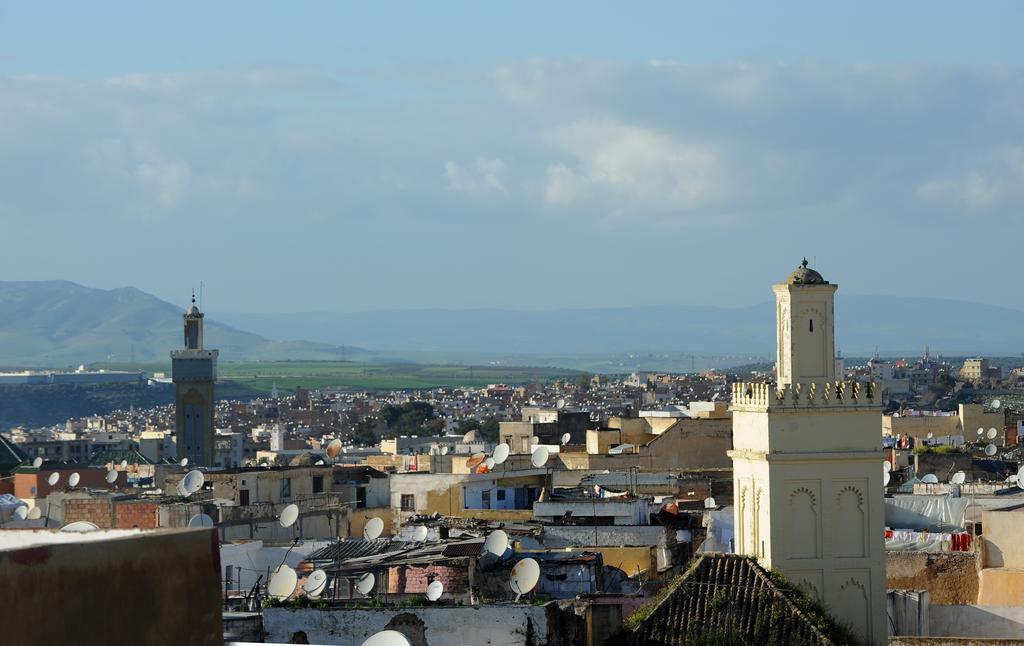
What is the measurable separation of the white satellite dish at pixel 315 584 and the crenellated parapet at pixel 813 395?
4084mm

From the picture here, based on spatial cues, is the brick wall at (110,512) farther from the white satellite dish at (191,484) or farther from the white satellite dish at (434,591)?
the white satellite dish at (434,591)

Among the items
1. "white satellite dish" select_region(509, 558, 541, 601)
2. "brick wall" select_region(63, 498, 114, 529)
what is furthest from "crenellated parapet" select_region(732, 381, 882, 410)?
"brick wall" select_region(63, 498, 114, 529)

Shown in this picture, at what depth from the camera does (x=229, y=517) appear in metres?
29.7

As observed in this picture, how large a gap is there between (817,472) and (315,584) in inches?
176

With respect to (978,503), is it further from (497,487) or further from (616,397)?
(616,397)

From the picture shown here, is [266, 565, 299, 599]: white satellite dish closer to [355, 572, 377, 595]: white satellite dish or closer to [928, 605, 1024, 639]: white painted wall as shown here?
[355, 572, 377, 595]: white satellite dish

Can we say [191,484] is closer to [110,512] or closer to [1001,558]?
[110,512]

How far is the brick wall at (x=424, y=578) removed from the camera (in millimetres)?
19516

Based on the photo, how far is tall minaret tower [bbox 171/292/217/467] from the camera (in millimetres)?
67938

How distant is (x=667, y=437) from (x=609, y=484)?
688cm

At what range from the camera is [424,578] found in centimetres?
1956

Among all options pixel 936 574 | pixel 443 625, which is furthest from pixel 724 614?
pixel 936 574

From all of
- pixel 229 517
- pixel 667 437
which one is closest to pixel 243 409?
pixel 667 437

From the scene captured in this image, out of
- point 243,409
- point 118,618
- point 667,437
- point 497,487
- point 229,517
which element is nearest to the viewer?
point 118,618
